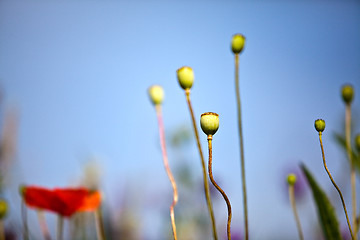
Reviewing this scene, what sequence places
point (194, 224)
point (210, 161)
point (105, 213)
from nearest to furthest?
point (210, 161), point (105, 213), point (194, 224)

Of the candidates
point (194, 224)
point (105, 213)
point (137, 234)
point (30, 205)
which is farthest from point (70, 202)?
point (194, 224)

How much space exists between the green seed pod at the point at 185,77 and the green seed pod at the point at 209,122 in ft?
0.13

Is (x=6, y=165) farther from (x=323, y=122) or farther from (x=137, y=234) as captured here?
(x=323, y=122)

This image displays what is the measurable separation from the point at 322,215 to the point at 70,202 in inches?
11.0

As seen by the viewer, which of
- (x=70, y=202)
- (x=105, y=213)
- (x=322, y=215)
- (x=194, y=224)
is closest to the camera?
→ (x=322, y=215)

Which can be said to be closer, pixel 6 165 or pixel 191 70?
pixel 191 70

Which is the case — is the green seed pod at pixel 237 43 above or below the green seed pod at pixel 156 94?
above

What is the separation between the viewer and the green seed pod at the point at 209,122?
223mm

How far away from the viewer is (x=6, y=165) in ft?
2.02

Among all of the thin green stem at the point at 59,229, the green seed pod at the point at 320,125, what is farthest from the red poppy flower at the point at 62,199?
the green seed pod at the point at 320,125

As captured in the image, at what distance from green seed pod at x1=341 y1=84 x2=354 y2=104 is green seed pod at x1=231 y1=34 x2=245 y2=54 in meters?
0.10

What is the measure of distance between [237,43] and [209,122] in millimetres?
93

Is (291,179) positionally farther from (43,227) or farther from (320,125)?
(43,227)

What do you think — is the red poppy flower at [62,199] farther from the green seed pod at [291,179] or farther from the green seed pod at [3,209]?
the green seed pod at [291,179]
